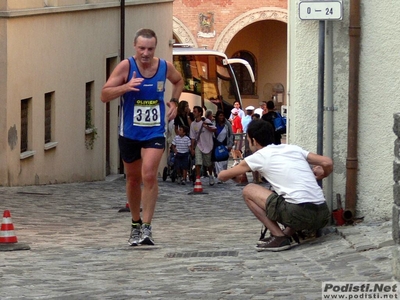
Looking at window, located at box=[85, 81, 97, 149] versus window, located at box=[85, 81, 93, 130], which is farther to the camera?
window, located at box=[85, 81, 93, 130]

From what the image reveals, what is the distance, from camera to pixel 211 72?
1646 inches

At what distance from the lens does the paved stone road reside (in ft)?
25.9

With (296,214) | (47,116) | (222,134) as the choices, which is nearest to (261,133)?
(296,214)

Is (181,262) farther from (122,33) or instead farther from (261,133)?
(122,33)

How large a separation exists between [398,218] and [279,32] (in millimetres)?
49833

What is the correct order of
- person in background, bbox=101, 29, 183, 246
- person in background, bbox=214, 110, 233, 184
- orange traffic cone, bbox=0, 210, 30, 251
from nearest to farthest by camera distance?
1. person in background, bbox=101, 29, 183, 246
2. orange traffic cone, bbox=0, 210, 30, 251
3. person in background, bbox=214, 110, 233, 184

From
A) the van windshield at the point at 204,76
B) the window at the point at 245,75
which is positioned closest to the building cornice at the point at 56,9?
the van windshield at the point at 204,76

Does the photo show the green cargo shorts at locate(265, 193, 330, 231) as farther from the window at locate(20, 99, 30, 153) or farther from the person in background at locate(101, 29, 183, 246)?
the window at locate(20, 99, 30, 153)

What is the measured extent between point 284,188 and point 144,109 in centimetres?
147

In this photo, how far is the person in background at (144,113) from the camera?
10.4 metres

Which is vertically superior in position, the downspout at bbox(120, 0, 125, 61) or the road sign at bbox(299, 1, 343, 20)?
the downspout at bbox(120, 0, 125, 61)

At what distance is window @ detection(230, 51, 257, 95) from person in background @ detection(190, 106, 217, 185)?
31.7m

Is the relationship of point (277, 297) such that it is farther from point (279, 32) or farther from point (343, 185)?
point (279, 32)

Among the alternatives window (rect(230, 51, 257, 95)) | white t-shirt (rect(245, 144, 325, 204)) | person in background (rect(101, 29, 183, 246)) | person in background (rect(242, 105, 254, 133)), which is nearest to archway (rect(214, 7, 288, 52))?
window (rect(230, 51, 257, 95))
